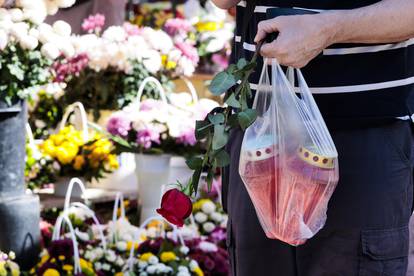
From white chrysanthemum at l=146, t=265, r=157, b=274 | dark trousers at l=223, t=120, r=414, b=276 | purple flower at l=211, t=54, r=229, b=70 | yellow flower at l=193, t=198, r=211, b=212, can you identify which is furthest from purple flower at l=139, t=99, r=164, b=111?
dark trousers at l=223, t=120, r=414, b=276

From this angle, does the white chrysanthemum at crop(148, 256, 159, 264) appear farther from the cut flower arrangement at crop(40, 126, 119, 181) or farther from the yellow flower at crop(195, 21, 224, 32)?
the yellow flower at crop(195, 21, 224, 32)

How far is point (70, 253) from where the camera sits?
2645 millimetres

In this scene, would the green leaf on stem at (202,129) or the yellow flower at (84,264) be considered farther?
the yellow flower at (84,264)

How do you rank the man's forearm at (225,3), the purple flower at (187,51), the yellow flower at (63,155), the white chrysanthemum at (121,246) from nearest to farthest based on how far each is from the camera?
the man's forearm at (225,3), the white chrysanthemum at (121,246), the yellow flower at (63,155), the purple flower at (187,51)

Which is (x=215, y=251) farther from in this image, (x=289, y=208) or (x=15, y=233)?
(x=289, y=208)

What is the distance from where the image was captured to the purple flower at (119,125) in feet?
10.8

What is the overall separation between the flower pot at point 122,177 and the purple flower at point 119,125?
13.1 inches

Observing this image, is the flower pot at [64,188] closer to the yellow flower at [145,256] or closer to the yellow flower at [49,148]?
the yellow flower at [49,148]

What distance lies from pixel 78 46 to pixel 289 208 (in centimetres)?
213

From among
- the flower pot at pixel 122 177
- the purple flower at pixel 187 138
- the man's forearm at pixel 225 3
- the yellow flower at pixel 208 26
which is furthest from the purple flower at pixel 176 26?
the man's forearm at pixel 225 3

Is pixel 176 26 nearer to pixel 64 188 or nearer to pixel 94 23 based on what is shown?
pixel 94 23

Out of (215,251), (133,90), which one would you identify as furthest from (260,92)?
(133,90)

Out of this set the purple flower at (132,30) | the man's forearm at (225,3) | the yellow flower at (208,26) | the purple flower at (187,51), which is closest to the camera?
the man's forearm at (225,3)

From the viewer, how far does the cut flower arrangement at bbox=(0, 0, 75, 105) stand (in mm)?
2455
